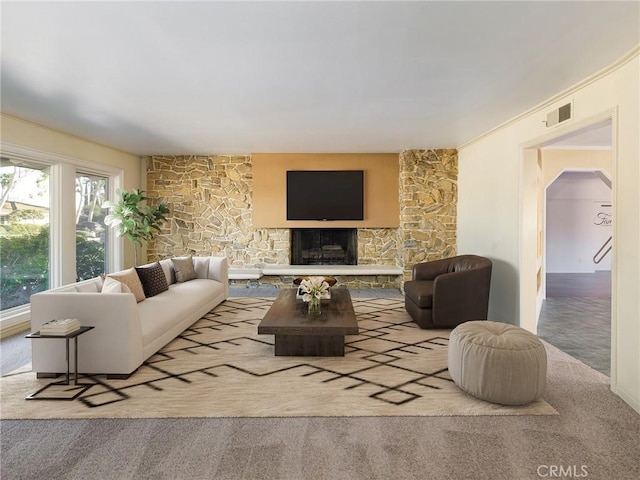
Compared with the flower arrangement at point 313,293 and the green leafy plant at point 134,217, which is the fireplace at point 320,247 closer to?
the green leafy plant at point 134,217

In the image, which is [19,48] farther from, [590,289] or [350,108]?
[590,289]

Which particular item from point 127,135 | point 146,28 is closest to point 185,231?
point 127,135

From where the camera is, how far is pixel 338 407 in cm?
266

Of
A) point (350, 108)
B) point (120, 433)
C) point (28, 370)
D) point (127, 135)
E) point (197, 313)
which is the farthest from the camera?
point (127, 135)

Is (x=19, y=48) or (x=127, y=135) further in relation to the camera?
(x=127, y=135)

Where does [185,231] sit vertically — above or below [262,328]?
above

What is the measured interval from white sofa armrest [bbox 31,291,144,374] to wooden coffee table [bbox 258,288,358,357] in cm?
112

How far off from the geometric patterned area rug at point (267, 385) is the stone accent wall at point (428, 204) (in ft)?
9.29

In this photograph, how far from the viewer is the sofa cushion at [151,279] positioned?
4.48 meters

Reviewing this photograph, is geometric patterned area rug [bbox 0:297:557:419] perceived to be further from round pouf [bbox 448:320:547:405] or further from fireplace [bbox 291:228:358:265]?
fireplace [bbox 291:228:358:265]

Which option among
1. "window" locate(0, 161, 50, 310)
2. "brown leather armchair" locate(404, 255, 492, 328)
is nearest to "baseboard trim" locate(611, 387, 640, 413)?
"brown leather armchair" locate(404, 255, 492, 328)

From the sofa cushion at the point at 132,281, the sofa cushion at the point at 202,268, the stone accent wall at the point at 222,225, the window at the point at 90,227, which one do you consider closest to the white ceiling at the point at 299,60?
the window at the point at 90,227

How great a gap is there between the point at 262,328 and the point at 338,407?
109 cm

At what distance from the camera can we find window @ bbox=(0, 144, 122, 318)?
4656mm
